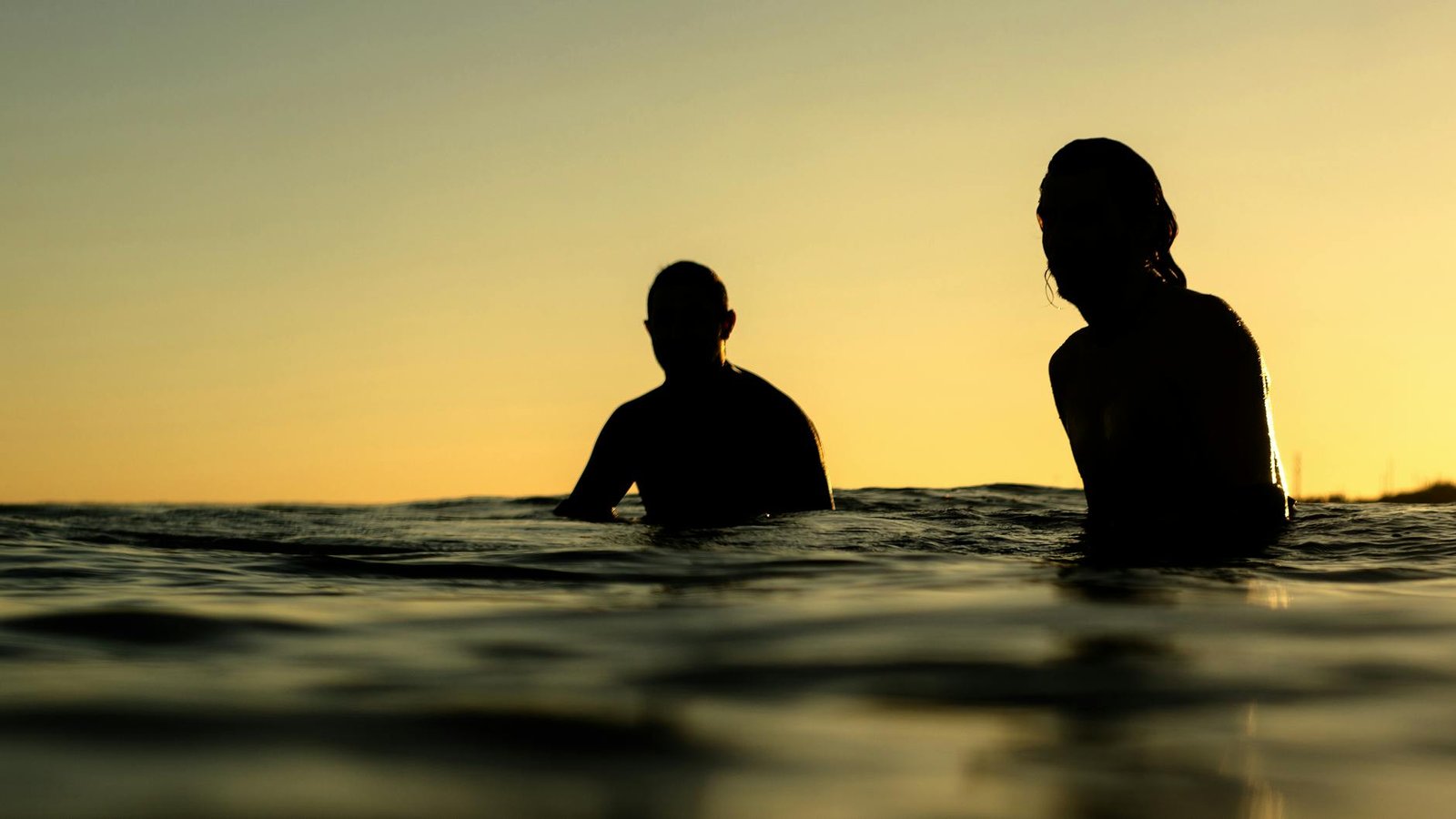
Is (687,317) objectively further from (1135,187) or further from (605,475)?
(1135,187)

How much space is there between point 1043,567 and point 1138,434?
104 cm

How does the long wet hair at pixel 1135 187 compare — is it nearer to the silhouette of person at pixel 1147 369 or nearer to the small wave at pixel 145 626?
the silhouette of person at pixel 1147 369

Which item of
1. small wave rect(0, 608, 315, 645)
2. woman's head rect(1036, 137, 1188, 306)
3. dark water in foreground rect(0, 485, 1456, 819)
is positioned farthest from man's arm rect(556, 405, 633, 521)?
small wave rect(0, 608, 315, 645)

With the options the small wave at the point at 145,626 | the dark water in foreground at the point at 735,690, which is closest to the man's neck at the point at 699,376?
the dark water in foreground at the point at 735,690

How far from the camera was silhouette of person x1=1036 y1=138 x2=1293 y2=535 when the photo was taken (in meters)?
4.72

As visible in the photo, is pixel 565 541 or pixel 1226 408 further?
pixel 565 541

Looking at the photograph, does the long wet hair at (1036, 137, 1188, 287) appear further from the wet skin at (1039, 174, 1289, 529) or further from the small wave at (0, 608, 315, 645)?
the small wave at (0, 608, 315, 645)

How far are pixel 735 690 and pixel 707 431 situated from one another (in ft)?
17.3

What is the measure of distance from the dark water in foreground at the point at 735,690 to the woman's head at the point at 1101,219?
1.31 metres

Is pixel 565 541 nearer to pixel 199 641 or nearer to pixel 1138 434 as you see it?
pixel 1138 434

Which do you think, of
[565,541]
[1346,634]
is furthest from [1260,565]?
[565,541]

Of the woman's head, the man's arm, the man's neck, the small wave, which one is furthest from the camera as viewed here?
the man's arm

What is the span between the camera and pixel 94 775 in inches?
61.9

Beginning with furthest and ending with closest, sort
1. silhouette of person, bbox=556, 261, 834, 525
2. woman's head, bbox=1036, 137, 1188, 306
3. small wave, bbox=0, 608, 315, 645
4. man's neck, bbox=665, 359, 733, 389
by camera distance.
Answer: man's neck, bbox=665, 359, 733, 389 < silhouette of person, bbox=556, 261, 834, 525 < woman's head, bbox=1036, 137, 1188, 306 < small wave, bbox=0, 608, 315, 645
